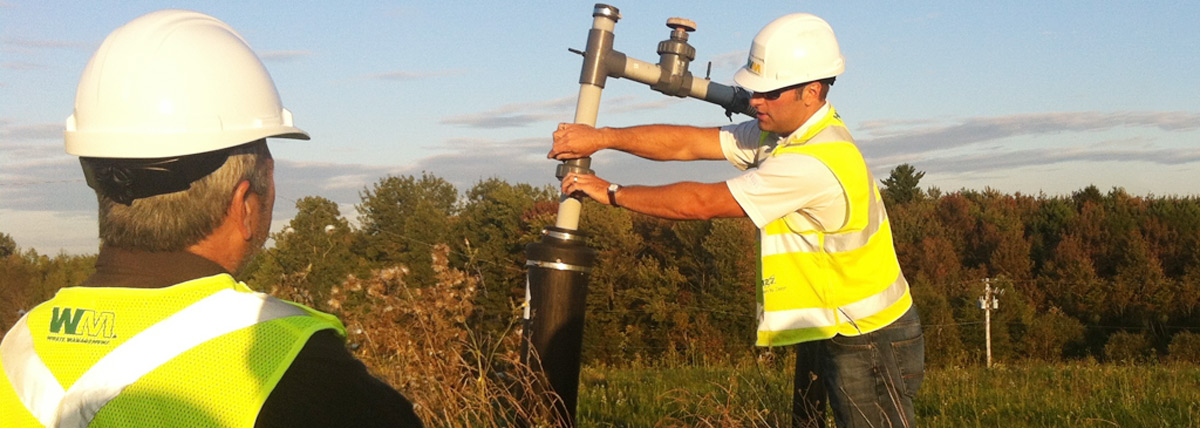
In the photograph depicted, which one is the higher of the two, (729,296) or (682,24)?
(682,24)

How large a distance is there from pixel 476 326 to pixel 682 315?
37.3 metres

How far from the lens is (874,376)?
445cm

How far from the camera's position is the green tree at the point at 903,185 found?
45.2m

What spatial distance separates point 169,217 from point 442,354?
13.5 feet

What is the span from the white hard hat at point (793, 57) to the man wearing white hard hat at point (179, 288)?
2896 mm

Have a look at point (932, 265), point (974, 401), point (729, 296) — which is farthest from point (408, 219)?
point (974, 401)

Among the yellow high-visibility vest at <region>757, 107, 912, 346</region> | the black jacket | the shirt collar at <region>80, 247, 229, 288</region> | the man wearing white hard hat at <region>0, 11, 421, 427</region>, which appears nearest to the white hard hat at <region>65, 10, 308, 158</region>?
the man wearing white hard hat at <region>0, 11, 421, 427</region>

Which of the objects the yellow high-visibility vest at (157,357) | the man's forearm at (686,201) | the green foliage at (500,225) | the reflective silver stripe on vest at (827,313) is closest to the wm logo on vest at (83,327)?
the yellow high-visibility vest at (157,357)

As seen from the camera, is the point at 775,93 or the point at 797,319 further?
the point at 775,93

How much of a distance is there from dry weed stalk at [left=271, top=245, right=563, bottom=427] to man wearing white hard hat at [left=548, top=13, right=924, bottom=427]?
109 cm

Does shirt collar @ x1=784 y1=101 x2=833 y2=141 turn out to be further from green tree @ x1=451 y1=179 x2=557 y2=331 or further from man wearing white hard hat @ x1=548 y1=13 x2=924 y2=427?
green tree @ x1=451 y1=179 x2=557 y2=331

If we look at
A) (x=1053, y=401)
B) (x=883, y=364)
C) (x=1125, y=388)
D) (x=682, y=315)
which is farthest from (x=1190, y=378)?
(x=682, y=315)

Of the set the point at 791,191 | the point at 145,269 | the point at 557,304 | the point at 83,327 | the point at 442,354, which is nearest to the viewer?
the point at 83,327

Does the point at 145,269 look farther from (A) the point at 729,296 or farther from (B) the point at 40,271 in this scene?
(A) the point at 729,296
